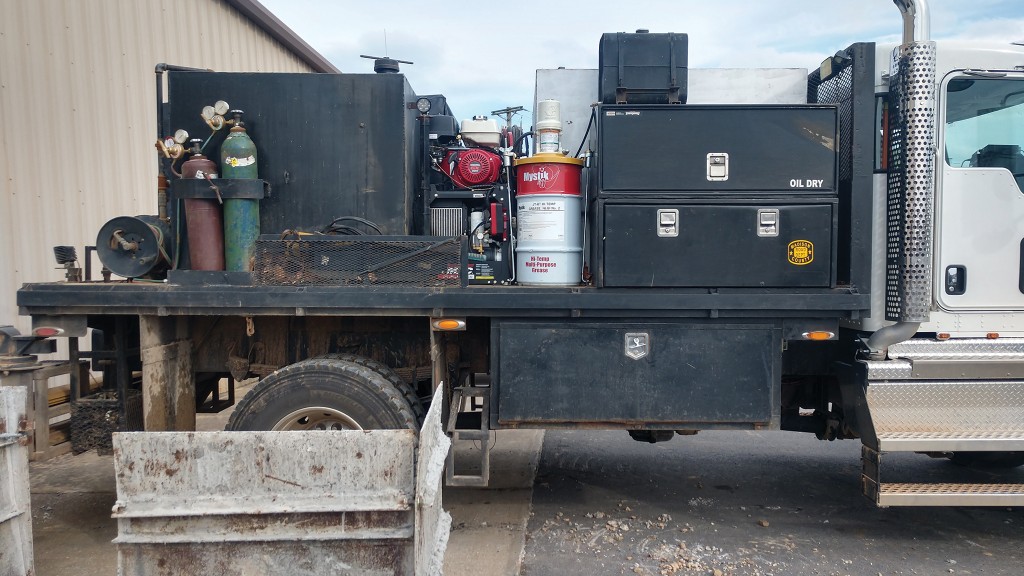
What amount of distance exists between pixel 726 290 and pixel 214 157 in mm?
3146

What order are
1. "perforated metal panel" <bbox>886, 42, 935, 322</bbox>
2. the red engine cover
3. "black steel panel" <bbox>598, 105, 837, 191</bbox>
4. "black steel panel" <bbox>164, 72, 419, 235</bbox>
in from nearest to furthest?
"perforated metal panel" <bbox>886, 42, 935, 322</bbox>
"black steel panel" <bbox>598, 105, 837, 191</bbox>
"black steel panel" <bbox>164, 72, 419, 235</bbox>
the red engine cover

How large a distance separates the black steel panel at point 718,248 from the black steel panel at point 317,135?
53.8 inches

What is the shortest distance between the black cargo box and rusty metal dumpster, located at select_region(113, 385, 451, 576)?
2.28 metres

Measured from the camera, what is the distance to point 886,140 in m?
3.68

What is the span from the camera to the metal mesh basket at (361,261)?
3729 millimetres

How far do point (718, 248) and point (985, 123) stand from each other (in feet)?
5.60

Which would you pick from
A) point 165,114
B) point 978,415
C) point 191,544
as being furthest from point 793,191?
point 165,114

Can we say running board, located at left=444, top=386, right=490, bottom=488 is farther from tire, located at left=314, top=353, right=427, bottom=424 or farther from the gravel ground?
the gravel ground

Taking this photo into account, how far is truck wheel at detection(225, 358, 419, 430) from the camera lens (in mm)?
3691

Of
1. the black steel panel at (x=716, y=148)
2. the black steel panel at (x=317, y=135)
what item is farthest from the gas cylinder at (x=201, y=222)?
the black steel panel at (x=716, y=148)

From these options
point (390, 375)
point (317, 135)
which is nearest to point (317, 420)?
point (390, 375)

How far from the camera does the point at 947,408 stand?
3684 mm

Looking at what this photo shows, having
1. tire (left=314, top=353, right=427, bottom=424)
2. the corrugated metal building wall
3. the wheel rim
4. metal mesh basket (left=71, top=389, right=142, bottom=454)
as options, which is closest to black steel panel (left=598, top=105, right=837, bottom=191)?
tire (left=314, top=353, right=427, bottom=424)

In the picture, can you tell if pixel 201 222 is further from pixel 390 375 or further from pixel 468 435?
pixel 468 435
